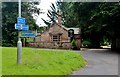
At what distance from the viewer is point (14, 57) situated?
16.7 m

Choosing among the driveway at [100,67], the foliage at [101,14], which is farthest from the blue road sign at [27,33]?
the foliage at [101,14]

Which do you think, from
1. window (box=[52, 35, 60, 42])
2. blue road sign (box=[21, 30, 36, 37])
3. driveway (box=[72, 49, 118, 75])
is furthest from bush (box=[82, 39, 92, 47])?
blue road sign (box=[21, 30, 36, 37])

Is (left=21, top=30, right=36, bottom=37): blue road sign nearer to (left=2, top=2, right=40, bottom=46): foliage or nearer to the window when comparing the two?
(left=2, top=2, right=40, bottom=46): foliage

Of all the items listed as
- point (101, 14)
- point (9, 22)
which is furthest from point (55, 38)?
point (101, 14)

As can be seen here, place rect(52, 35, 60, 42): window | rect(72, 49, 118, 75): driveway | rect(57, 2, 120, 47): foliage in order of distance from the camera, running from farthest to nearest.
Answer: rect(52, 35, 60, 42): window < rect(57, 2, 120, 47): foliage < rect(72, 49, 118, 75): driveway

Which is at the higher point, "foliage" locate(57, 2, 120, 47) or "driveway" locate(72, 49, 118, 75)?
"foliage" locate(57, 2, 120, 47)

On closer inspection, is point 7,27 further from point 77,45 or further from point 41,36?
point 77,45

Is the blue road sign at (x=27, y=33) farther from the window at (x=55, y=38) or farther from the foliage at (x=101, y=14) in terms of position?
the window at (x=55, y=38)

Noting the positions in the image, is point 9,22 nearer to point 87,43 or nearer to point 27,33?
point 87,43

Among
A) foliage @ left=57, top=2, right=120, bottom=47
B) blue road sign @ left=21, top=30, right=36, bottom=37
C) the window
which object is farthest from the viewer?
the window

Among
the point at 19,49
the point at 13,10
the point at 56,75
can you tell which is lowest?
the point at 56,75

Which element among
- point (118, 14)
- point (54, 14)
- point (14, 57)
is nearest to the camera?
point (14, 57)

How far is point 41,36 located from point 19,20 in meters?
35.4

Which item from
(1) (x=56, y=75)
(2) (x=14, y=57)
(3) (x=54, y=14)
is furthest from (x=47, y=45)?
(3) (x=54, y=14)
